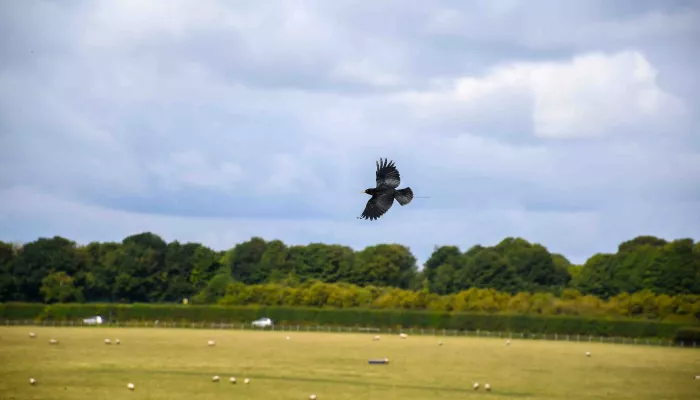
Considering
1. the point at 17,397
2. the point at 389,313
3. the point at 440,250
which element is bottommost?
the point at 17,397

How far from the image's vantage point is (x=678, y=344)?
4235 inches

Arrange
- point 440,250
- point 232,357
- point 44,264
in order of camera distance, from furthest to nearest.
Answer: point 440,250, point 44,264, point 232,357

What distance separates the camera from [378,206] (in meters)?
26.3

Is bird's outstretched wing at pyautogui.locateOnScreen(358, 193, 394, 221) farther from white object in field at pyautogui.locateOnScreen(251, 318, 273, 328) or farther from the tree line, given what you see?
the tree line

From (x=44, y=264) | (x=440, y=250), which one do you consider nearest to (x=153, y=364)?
(x=44, y=264)

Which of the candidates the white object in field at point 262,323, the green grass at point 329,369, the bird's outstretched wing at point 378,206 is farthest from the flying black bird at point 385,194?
the white object in field at point 262,323

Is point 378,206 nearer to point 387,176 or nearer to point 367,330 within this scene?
point 387,176

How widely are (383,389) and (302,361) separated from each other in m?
16.1

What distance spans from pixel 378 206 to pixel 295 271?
429 ft

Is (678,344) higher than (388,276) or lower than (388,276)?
lower

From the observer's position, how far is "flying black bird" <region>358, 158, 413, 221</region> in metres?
26.1

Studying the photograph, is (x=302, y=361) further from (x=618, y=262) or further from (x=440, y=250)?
(x=440, y=250)

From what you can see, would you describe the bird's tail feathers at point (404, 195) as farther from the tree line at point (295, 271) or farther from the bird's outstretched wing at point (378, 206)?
the tree line at point (295, 271)

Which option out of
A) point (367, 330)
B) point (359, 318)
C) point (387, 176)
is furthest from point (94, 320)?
point (387, 176)
